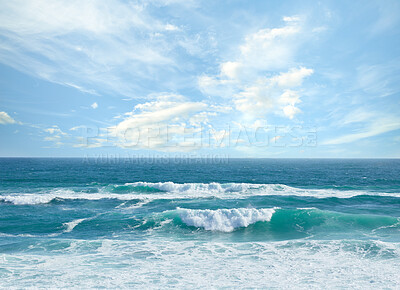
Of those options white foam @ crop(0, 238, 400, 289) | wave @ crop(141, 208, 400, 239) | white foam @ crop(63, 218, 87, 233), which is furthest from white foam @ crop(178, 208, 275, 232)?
white foam @ crop(63, 218, 87, 233)

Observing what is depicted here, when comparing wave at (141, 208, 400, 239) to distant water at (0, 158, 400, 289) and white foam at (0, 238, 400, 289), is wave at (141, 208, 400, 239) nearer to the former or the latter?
distant water at (0, 158, 400, 289)

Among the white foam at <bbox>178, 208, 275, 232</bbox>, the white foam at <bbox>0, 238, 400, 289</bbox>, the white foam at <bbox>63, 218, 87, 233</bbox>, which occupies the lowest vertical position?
the white foam at <bbox>63, 218, 87, 233</bbox>

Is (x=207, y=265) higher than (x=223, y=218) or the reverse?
the reverse

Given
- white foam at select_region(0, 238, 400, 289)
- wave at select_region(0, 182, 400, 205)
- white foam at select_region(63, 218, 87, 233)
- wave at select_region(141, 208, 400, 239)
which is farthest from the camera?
wave at select_region(0, 182, 400, 205)

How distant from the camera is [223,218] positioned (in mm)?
16594

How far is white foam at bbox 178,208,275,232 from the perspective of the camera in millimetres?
16141

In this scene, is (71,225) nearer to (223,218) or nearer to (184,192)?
(223,218)

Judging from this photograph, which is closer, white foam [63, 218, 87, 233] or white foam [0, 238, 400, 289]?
white foam [0, 238, 400, 289]

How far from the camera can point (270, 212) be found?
18000mm

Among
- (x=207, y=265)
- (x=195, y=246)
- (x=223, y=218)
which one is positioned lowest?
(x=195, y=246)

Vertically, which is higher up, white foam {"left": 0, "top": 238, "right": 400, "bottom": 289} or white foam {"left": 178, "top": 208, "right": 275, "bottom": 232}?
white foam {"left": 178, "top": 208, "right": 275, "bottom": 232}

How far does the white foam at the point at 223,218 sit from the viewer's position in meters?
16.1

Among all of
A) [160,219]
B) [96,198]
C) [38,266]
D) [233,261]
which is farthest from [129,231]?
[96,198]

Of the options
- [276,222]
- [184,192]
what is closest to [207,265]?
[276,222]
